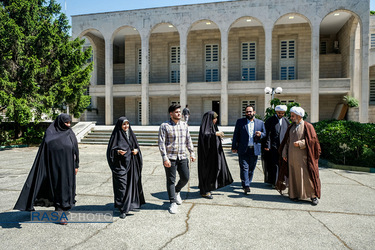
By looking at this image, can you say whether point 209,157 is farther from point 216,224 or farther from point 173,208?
point 216,224

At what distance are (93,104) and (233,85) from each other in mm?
14321

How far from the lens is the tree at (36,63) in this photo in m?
12.5

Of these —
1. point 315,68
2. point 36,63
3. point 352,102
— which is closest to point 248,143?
point 36,63

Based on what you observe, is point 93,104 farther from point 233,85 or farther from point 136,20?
point 233,85

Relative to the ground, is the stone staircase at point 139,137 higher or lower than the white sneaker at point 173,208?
higher

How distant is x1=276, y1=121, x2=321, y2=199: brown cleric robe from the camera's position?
4.77 metres

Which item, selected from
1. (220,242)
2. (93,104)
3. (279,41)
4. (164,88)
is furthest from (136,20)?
(220,242)

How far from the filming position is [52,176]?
12.7ft

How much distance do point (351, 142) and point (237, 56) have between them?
1870 cm

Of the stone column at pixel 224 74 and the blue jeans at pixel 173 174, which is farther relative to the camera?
the stone column at pixel 224 74

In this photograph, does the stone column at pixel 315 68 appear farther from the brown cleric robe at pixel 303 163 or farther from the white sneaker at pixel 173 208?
the white sneaker at pixel 173 208

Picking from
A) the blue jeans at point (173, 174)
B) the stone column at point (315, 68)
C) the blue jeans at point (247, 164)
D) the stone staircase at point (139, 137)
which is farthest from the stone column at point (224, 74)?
the blue jeans at point (173, 174)

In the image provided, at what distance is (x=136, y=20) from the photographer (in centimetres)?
2311

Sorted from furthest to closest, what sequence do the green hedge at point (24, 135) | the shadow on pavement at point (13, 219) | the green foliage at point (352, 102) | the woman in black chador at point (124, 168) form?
the green foliage at point (352, 102)
the green hedge at point (24, 135)
the woman in black chador at point (124, 168)
the shadow on pavement at point (13, 219)
